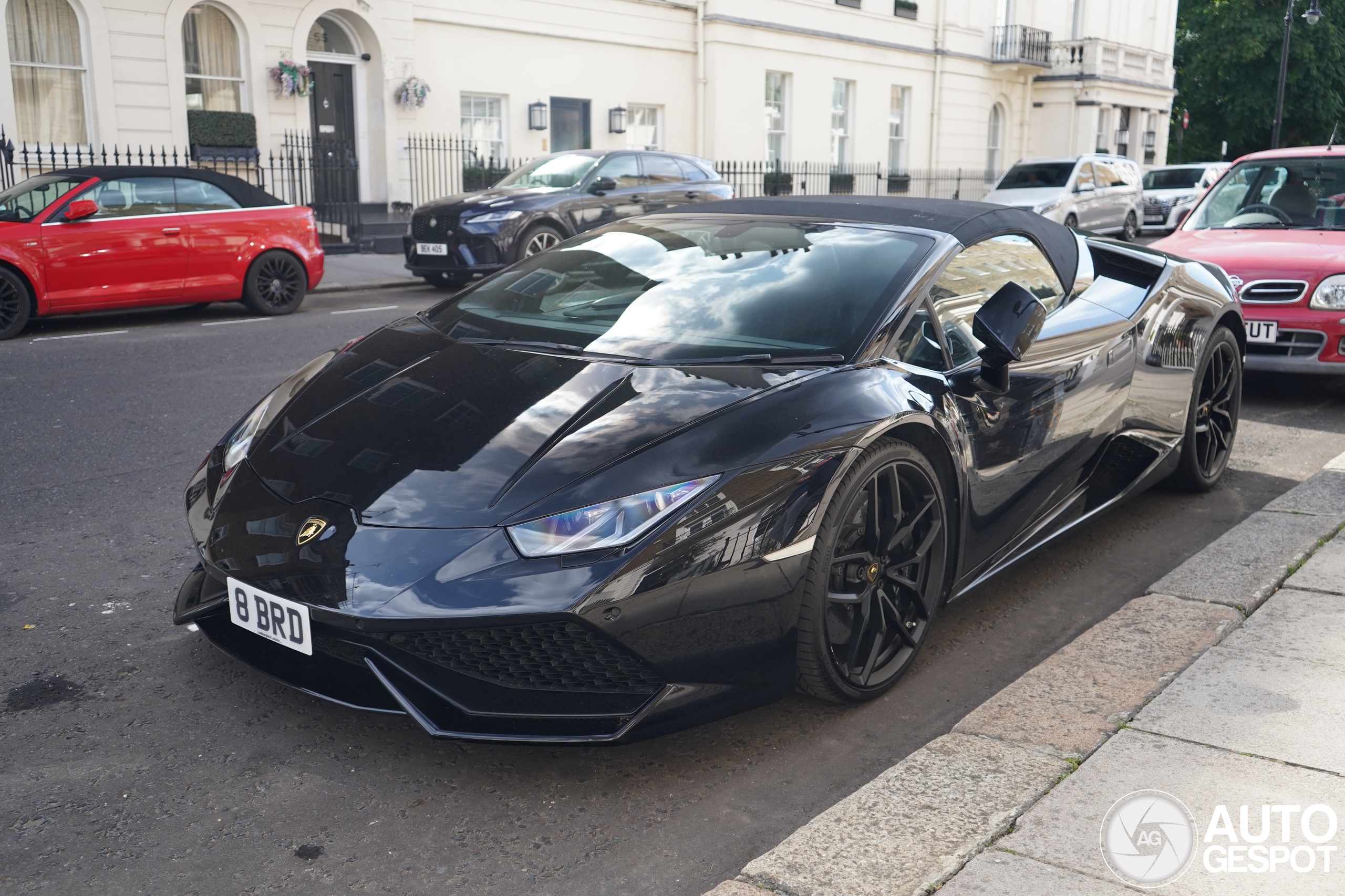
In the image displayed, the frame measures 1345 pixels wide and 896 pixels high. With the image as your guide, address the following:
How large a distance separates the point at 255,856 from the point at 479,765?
23.2 inches

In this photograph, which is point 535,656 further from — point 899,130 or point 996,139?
point 996,139

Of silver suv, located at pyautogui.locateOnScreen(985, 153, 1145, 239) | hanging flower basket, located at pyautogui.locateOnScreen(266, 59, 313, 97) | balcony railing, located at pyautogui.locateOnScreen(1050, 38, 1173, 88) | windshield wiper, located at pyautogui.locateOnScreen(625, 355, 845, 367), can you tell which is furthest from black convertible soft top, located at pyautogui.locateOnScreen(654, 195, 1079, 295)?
balcony railing, located at pyautogui.locateOnScreen(1050, 38, 1173, 88)

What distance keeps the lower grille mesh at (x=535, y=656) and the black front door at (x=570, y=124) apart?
20034 mm

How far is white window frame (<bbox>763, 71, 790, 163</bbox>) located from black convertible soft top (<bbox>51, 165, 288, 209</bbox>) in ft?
52.5

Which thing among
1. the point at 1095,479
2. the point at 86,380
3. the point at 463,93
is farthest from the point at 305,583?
the point at 463,93

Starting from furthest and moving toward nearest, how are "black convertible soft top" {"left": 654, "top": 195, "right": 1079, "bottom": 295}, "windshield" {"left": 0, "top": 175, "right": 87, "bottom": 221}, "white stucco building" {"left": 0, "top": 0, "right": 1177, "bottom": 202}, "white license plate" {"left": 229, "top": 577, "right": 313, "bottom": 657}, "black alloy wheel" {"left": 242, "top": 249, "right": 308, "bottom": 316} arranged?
"white stucco building" {"left": 0, "top": 0, "right": 1177, "bottom": 202}, "black alloy wheel" {"left": 242, "top": 249, "right": 308, "bottom": 316}, "windshield" {"left": 0, "top": 175, "right": 87, "bottom": 221}, "black convertible soft top" {"left": 654, "top": 195, "right": 1079, "bottom": 295}, "white license plate" {"left": 229, "top": 577, "right": 313, "bottom": 657}

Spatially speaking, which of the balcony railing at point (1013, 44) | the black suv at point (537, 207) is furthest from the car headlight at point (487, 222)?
the balcony railing at point (1013, 44)

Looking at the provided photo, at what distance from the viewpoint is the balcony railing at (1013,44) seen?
32.8 m

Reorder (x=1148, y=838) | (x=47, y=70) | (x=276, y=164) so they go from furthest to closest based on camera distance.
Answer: (x=276, y=164)
(x=47, y=70)
(x=1148, y=838)

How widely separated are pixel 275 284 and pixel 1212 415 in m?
9.09

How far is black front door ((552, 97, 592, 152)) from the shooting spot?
72.0 ft

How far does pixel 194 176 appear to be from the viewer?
11305mm

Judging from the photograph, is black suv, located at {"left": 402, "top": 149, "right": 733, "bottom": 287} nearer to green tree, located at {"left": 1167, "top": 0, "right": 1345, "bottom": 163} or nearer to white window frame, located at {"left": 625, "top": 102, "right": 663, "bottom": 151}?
white window frame, located at {"left": 625, "top": 102, "right": 663, "bottom": 151}

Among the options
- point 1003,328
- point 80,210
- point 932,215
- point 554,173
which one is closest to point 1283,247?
point 932,215
